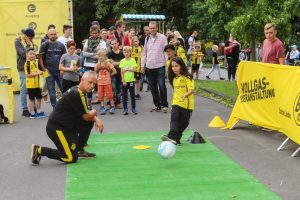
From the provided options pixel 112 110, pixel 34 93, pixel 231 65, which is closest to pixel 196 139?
pixel 112 110

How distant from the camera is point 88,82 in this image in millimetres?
7234

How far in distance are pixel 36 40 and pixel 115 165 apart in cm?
972

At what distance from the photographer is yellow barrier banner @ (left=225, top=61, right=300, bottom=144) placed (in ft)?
25.7

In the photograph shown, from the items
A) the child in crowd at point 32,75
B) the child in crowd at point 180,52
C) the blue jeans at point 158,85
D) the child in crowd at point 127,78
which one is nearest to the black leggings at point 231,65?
the child in crowd at point 180,52

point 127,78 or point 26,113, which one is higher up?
point 127,78

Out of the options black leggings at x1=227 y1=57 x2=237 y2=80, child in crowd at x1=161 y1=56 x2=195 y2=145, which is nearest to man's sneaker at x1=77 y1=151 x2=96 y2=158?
child in crowd at x1=161 y1=56 x2=195 y2=145

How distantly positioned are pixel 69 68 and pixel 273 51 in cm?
447

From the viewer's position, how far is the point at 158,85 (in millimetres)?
12344

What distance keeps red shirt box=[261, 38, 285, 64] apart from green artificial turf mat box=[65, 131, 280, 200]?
2496 millimetres

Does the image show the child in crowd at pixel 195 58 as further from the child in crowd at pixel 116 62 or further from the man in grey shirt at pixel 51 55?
the man in grey shirt at pixel 51 55

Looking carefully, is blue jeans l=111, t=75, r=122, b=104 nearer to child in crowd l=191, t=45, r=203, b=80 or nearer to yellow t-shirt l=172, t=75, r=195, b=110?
yellow t-shirt l=172, t=75, r=195, b=110

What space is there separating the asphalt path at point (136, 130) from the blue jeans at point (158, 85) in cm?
40

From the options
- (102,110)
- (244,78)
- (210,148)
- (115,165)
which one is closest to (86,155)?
(115,165)

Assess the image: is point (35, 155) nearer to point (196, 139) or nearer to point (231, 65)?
point (196, 139)
